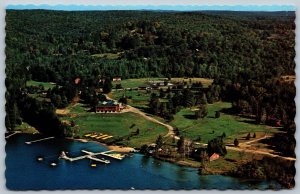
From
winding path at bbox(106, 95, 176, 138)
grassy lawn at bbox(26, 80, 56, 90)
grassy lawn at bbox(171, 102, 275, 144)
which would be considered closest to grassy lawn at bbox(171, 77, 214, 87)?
grassy lawn at bbox(171, 102, 275, 144)

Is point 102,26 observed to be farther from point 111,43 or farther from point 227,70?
point 227,70

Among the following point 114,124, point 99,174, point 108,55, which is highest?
point 108,55

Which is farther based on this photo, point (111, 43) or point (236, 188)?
point (111, 43)

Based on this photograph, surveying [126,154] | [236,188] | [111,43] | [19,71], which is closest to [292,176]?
[236,188]

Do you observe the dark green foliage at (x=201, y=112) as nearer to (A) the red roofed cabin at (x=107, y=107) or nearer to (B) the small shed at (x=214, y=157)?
(B) the small shed at (x=214, y=157)

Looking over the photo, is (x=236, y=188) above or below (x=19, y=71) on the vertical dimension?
below

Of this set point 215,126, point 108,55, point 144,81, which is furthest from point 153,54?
point 215,126

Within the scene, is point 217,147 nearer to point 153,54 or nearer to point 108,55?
point 153,54

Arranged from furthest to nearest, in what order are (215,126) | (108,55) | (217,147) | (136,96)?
(108,55)
(136,96)
(215,126)
(217,147)
